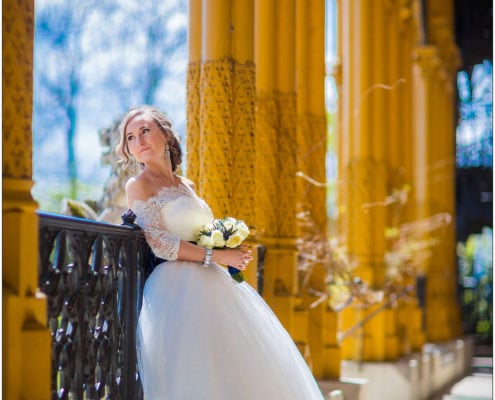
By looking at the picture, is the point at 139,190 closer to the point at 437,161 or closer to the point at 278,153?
the point at 278,153

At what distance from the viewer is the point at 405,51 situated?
581 inches

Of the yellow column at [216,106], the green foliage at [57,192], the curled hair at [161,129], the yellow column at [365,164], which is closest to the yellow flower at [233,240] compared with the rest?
the curled hair at [161,129]

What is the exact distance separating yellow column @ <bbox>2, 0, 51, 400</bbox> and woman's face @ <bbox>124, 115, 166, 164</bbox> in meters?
1.51

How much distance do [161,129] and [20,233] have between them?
5.70ft

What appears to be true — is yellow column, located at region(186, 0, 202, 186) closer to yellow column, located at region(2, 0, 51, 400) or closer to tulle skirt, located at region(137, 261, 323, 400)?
tulle skirt, located at region(137, 261, 323, 400)

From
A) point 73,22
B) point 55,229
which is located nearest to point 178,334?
point 55,229

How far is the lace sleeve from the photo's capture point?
5.01m

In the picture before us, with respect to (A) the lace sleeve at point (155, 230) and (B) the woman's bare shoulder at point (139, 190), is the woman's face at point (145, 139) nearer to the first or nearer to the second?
(B) the woman's bare shoulder at point (139, 190)

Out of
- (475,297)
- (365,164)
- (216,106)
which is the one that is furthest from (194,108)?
(475,297)

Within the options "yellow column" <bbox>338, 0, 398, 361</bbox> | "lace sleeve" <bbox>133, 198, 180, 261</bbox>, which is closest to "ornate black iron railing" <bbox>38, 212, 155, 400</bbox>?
"lace sleeve" <bbox>133, 198, 180, 261</bbox>

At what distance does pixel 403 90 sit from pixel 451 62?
15.9 feet

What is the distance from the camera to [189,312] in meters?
4.87

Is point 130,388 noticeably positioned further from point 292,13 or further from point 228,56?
point 292,13

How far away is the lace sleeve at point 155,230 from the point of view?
501 centimetres
